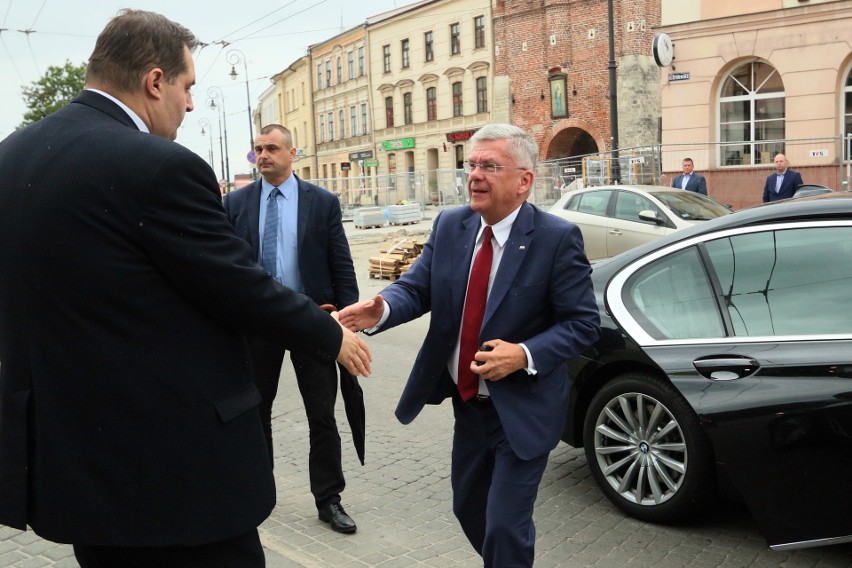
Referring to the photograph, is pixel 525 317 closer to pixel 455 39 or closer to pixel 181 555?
pixel 181 555

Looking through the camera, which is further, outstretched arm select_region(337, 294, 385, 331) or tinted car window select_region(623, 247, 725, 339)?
tinted car window select_region(623, 247, 725, 339)

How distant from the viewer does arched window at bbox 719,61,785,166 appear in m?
23.1

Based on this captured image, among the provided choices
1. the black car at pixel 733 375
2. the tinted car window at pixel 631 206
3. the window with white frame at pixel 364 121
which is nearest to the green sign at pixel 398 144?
the window with white frame at pixel 364 121

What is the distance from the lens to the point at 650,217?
1376cm

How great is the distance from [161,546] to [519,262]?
5.53 feet

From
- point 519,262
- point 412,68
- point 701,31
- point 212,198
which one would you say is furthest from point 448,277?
point 412,68

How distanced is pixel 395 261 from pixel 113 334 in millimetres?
14402

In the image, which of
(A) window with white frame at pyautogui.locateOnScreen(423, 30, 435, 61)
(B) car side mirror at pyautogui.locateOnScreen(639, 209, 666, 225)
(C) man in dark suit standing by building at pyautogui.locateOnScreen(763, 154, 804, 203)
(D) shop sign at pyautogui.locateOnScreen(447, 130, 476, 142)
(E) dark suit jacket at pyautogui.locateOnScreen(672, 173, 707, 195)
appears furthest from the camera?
(A) window with white frame at pyautogui.locateOnScreen(423, 30, 435, 61)

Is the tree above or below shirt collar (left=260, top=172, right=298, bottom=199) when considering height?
above

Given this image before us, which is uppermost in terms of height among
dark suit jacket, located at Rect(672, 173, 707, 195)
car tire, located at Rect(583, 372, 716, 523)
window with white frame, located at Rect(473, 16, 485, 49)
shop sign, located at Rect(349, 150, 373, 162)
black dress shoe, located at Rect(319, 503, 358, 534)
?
window with white frame, located at Rect(473, 16, 485, 49)

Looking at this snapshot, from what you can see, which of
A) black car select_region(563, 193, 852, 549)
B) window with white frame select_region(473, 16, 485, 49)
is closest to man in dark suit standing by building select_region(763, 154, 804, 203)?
black car select_region(563, 193, 852, 549)

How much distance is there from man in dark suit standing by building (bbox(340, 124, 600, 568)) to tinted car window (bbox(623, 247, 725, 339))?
1.17 m

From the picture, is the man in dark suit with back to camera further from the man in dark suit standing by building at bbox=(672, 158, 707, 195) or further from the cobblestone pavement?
the man in dark suit standing by building at bbox=(672, 158, 707, 195)

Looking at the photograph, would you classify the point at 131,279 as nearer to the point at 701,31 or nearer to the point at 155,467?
the point at 155,467
